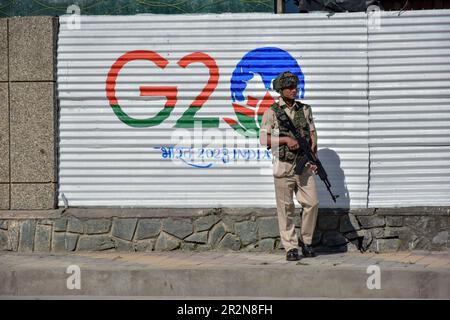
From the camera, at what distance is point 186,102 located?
1019 centimetres

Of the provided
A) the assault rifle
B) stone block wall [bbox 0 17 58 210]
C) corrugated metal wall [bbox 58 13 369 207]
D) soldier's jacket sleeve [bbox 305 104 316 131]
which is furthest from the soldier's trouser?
stone block wall [bbox 0 17 58 210]

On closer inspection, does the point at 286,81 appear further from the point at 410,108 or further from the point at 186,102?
the point at 410,108

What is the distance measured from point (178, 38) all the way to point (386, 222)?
3347mm

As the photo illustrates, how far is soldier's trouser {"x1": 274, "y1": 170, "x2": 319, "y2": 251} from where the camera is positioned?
361 inches

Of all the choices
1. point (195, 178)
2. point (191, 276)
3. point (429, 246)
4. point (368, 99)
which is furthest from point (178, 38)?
point (429, 246)

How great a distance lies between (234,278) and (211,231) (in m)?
1.54

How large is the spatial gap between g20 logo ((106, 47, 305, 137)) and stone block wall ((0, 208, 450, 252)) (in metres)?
1.07

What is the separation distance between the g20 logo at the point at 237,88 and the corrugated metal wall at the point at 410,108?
997 mm

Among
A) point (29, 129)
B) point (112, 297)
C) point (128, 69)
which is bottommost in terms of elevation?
point (112, 297)

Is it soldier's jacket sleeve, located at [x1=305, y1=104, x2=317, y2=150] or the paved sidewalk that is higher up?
soldier's jacket sleeve, located at [x1=305, y1=104, x2=317, y2=150]

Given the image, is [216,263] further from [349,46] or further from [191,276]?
[349,46]

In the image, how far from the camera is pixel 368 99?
10023 millimetres

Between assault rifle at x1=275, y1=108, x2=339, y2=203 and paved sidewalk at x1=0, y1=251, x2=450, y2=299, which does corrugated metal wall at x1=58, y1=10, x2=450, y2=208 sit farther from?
paved sidewalk at x1=0, y1=251, x2=450, y2=299

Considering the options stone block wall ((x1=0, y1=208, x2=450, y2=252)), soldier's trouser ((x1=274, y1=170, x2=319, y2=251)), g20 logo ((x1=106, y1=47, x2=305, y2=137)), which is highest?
g20 logo ((x1=106, y1=47, x2=305, y2=137))
